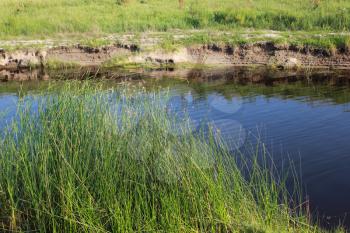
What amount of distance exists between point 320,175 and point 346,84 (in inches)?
326

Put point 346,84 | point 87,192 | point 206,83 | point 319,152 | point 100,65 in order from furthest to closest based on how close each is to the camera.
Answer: point 100,65
point 206,83
point 346,84
point 319,152
point 87,192

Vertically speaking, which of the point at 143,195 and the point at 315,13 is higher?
the point at 315,13

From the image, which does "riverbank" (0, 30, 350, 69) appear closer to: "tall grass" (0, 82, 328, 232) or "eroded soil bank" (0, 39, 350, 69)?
"eroded soil bank" (0, 39, 350, 69)

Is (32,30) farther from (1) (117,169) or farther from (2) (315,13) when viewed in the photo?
(1) (117,169)

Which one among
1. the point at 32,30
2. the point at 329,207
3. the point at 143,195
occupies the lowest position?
the point at 329,207

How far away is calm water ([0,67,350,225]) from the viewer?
8.88 meters

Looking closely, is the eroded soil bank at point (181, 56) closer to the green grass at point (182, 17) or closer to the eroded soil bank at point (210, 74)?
the eroded soil bank at point (210, 74)

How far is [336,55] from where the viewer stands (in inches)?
741

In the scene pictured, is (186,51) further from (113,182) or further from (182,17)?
(113,182)

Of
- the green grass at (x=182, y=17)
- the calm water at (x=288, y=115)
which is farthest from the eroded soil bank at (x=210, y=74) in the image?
the green grass at (x=182, y=17)

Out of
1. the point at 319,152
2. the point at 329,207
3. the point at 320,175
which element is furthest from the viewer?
the point at 319,152

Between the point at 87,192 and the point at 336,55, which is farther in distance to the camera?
the point at 336,55

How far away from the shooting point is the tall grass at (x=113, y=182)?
5652 millimetres

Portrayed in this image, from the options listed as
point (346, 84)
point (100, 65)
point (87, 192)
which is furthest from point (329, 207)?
point (100, 65)
